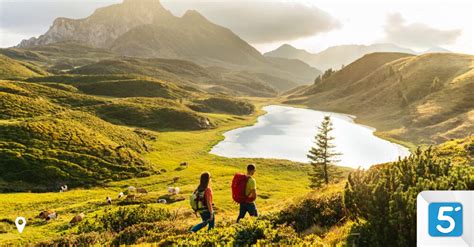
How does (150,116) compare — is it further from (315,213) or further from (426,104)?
(315,213)

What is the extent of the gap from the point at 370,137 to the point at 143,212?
346 ft

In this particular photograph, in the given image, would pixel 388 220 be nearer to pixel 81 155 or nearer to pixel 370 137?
pixel 81 155

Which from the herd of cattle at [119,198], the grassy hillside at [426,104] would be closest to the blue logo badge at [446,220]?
the herd of cattle at [119,198]

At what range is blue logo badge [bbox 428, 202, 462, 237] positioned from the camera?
6859 mm

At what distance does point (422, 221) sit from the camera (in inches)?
282

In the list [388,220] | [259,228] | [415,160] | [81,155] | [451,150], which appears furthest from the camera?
[81,155]

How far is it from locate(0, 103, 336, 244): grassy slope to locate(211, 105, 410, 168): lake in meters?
8.00

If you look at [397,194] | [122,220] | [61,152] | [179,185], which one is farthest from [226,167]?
[397,194]

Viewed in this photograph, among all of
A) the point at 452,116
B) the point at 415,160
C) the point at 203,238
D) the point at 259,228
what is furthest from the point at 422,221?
the point at 452,116

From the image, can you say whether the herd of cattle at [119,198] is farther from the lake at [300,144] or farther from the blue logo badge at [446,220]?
the lake at [300,144]

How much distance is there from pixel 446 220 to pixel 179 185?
173 feet

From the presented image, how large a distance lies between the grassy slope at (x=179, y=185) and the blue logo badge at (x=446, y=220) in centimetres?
1622

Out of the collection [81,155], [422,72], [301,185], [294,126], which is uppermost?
[422,72]

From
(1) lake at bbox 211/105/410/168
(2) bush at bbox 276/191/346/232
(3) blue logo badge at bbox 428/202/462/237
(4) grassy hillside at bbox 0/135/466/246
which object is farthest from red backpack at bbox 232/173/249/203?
(1) lake at bbox 211/105/410/168
